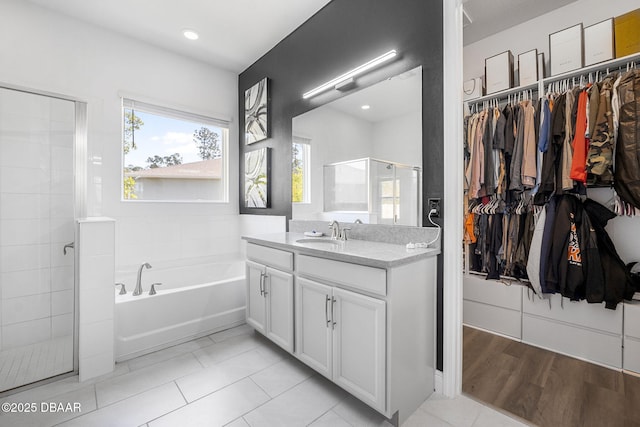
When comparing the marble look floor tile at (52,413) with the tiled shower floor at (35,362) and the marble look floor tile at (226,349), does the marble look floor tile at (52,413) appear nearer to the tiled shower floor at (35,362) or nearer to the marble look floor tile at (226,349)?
the tiled shower floor at (35,362)

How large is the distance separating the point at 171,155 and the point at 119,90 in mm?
752

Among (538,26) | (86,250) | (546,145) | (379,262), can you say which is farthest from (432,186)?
(86,250)

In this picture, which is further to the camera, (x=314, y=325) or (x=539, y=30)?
(x=539, y=30)

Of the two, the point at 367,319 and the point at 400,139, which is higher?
the point at 400,139

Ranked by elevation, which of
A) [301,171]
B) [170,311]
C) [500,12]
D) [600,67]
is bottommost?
[170,311]

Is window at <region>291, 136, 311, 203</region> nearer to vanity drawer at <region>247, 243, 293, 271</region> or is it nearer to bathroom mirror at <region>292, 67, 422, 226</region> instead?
bathroom mirror at <region>292, 67, 422, 226</region>

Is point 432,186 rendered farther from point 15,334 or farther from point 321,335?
point 15,334

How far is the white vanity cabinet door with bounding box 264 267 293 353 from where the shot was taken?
6.16 ft

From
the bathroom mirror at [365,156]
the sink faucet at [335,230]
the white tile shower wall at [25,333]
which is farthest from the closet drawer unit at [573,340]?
the white tile shower wall at [25,333]

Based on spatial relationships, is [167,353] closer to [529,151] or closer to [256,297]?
[256,297]

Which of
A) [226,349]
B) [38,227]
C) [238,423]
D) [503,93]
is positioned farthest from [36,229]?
[503,93]

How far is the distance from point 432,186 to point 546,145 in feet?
3.52

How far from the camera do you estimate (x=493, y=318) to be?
2457mm

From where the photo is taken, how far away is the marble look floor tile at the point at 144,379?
1653 mm
